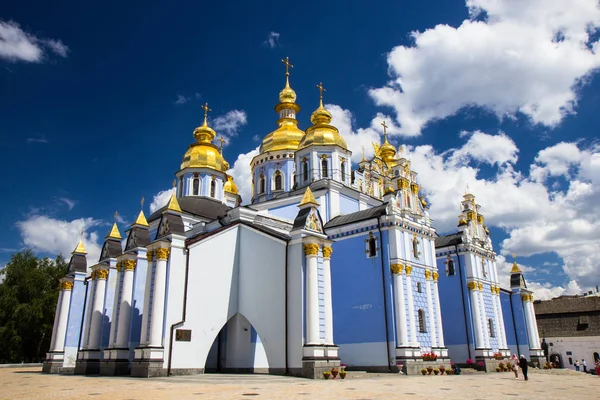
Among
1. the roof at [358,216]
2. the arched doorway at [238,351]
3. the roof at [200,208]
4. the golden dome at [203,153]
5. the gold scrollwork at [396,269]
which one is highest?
the golden dome at [203,153]

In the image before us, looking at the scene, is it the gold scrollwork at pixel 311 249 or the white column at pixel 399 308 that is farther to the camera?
the white column at pixel 399 308

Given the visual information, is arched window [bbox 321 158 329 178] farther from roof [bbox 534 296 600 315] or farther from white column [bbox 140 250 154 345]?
roof [bbox 534 296 600 315]

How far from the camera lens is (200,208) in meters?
28.9

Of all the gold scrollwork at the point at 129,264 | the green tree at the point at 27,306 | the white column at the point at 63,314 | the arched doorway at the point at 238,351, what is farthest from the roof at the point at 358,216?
the green tree at the point at 27,306

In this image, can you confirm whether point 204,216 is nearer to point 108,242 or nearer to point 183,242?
point 108,242

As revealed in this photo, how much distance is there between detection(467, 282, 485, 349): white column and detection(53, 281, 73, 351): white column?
23152 mm

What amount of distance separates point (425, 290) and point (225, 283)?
10.0 metres

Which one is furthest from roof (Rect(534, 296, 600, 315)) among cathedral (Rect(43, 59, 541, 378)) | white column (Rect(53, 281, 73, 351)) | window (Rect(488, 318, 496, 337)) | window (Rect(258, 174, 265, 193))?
white column (Rect(53, 281, 73, 351))

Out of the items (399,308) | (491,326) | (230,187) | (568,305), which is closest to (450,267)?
(491,326)

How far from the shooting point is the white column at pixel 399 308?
21.0m

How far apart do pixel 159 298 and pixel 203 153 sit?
1624 cm

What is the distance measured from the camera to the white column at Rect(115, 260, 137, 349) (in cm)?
1950

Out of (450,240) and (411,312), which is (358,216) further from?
(450,240)

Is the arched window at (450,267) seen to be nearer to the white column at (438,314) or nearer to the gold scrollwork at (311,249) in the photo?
the white column at (438,314)
